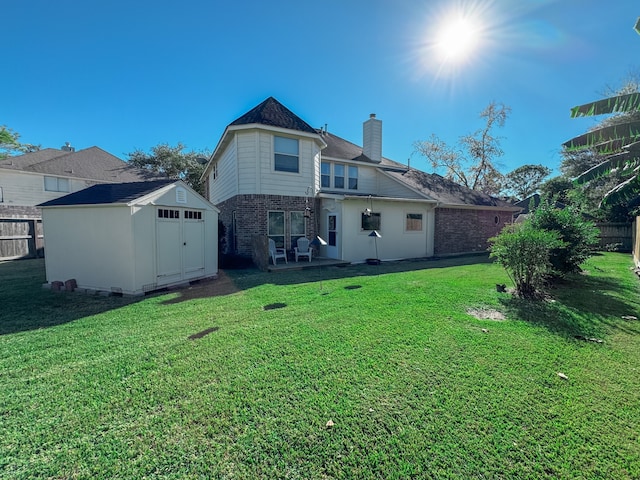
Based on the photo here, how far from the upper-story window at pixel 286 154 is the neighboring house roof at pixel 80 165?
16323 mm

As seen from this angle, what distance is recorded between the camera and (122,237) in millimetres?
7004

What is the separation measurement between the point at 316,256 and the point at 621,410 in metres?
11.2

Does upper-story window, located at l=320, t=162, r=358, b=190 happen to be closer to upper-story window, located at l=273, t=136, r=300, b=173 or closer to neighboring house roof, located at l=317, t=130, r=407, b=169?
neighboring house roof, located at l=317, t=130, r=407, b=169

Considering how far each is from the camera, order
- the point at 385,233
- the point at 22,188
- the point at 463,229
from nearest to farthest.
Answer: the point at 385,233, the point at 463,229, the point at 22,188

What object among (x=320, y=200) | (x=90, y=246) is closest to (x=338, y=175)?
(x=320, y=200)

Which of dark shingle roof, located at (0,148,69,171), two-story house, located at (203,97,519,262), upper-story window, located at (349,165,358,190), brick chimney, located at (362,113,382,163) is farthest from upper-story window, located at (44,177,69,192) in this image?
brick chimney, located at (362,113,382,163)

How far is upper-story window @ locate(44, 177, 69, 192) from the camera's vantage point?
1884 centimetres

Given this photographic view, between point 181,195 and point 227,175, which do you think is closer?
point 181,195

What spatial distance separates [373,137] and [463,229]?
7955mm

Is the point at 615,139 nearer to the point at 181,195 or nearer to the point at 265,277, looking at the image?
the point at 265,277

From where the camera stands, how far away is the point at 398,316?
5.38 meters

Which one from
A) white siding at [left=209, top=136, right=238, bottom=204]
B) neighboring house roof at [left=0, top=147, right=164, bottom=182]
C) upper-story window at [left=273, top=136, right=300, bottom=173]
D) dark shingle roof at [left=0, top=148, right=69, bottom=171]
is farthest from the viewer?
neighboring house roof at [left=0, top=147, right=164, bottom=182]

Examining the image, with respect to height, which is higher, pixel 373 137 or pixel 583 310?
pixel 373 137

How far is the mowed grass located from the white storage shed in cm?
151
